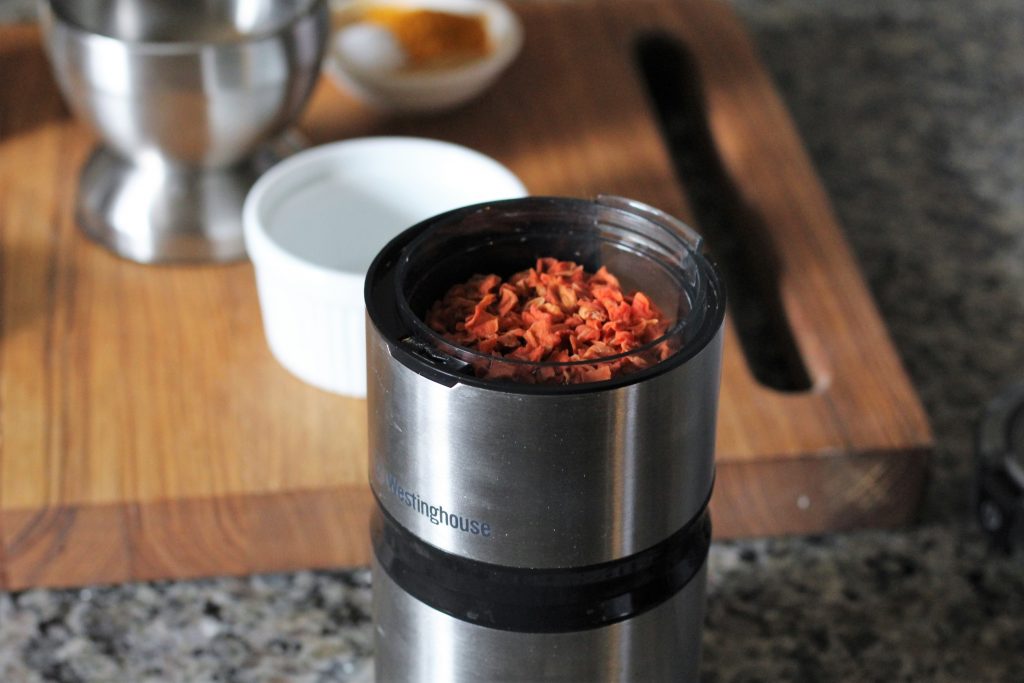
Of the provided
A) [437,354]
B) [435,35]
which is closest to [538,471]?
[437,354]

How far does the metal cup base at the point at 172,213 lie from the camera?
1074 millimetres

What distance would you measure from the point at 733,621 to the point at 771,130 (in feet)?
1.70

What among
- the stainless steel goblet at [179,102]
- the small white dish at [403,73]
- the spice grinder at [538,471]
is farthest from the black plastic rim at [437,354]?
the small white dish at [403,73]

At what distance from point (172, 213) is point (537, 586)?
55 centimetres

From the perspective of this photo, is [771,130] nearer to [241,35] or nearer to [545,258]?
[241,35]

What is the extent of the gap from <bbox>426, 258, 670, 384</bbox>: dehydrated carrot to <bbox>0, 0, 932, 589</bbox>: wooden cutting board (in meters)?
0.25

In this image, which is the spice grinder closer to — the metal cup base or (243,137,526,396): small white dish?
(243,137,526,396): small white dish

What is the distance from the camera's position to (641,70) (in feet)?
4.51

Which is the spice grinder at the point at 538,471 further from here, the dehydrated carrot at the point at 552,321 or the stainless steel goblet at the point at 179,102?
the stainless steel goblet at the point at 179,102

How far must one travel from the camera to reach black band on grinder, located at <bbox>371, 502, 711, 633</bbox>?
0.63 m

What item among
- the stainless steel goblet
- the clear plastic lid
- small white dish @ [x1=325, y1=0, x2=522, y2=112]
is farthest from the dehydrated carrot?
small white dish @ [x1=325, y1=0, x2=522, y2=112]

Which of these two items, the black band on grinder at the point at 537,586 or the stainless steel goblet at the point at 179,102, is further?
the stainless steel goblet at the point at 179,102

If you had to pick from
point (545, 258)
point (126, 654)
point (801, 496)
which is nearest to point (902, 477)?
point (801, 496)

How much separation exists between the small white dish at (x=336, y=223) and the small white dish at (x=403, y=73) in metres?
0.16
